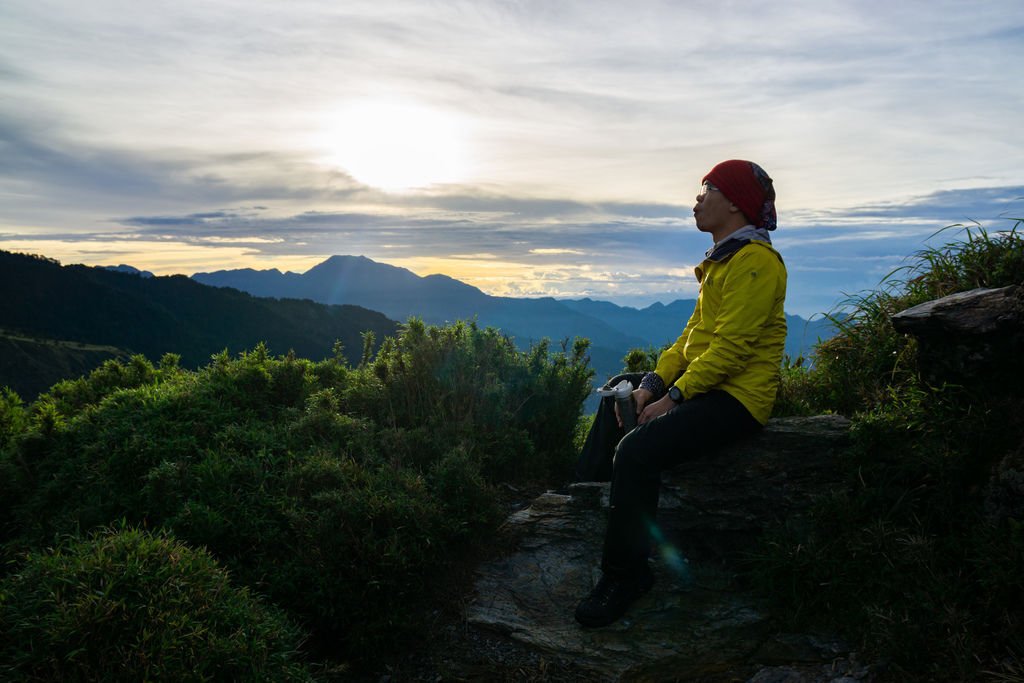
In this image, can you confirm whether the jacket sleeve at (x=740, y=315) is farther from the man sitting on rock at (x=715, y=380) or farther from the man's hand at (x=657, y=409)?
the man's hand at (x=657, y=409)

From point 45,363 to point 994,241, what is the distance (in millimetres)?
114481

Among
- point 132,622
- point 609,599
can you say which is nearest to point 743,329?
point 609,599

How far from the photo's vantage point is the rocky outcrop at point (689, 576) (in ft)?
13.2

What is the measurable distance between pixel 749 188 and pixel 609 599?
3.02 meters

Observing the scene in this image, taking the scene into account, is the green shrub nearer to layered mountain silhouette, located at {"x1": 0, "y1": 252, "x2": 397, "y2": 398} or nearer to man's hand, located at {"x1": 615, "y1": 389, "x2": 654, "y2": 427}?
man's hand, located at {"x1": 615, "y1": 389, "x2": 654, "y2": 427}

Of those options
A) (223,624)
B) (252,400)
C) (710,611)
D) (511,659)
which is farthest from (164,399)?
(710,611)

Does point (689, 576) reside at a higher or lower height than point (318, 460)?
lower

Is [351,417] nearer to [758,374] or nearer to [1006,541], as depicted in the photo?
[758,374]

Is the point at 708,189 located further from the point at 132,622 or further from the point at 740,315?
the point at 132,622

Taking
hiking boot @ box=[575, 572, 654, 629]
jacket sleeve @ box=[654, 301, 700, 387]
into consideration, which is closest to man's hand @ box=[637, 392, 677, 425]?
jacket sleeve @ box=[654, 301, 700, 387]

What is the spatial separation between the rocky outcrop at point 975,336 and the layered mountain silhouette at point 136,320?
348 feet

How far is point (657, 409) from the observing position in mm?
4566

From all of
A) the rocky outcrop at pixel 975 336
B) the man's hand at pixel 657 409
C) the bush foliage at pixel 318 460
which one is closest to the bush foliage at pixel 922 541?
the rocky outcrop at pixel 975 336

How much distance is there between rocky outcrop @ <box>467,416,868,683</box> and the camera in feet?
13.2
